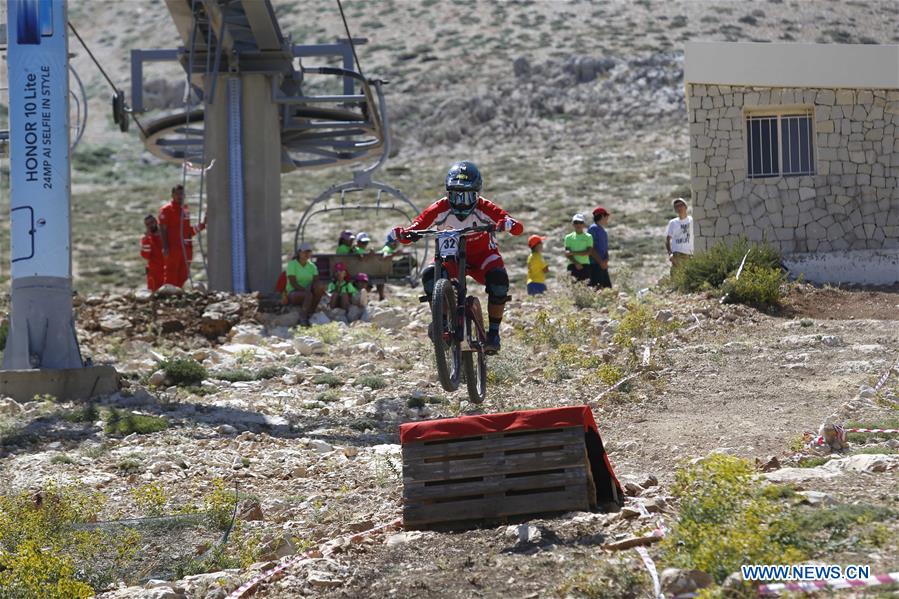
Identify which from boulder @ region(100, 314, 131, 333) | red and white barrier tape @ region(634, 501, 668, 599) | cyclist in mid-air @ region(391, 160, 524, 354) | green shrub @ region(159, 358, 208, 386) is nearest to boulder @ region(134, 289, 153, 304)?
boulder @ region(100, 314, 131, 333)

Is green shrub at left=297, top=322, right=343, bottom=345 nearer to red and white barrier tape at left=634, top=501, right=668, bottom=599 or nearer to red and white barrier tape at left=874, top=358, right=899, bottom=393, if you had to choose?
red and white barrier tape at left=874, top=358, right=899, bottom=393

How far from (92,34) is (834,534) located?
71675 mm

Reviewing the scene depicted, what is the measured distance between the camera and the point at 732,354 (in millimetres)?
15242

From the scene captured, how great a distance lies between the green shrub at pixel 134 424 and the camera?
1288 cm

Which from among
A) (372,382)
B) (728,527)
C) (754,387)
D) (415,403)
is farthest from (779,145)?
(728,527)

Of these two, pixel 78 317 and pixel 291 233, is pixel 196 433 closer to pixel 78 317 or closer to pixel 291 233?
pixel 78 317

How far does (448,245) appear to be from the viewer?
34.4ft

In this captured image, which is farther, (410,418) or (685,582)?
(410,418)

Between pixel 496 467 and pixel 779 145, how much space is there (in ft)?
44.1

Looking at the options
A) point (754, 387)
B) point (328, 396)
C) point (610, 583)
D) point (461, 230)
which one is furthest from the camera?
point (328, 396)

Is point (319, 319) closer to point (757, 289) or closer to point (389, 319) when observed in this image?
point (389, 319)

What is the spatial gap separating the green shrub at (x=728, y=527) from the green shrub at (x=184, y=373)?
27.7 feet

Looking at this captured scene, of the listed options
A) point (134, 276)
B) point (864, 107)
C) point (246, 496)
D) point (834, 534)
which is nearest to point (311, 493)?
point (246, 496)

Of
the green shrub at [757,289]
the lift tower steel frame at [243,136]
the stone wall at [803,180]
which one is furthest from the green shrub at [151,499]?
the stone wall at [803,180]
